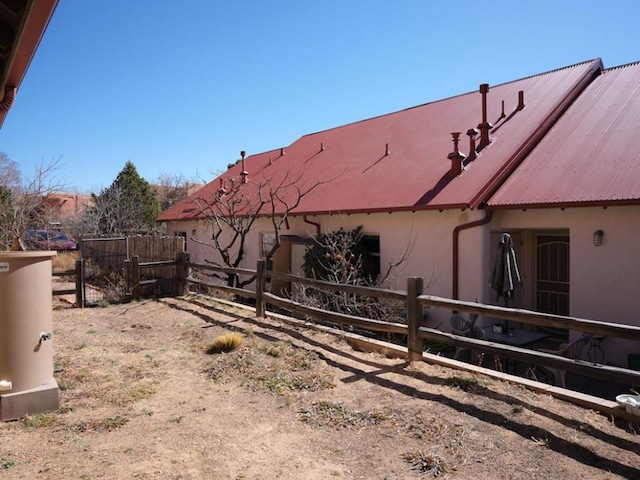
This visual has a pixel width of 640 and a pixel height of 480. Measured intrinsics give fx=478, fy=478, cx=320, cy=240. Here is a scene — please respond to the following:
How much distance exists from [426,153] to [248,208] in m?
6.29

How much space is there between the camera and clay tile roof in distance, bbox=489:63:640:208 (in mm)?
A: 8391

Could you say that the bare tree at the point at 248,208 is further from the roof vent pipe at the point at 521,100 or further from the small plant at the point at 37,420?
the small plant at the point at 37,420

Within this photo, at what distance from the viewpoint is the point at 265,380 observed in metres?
6.21

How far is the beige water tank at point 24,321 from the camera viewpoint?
16.4ft

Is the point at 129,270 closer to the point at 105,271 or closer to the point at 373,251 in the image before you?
the point at 105,271

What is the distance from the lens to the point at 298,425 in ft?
16.0

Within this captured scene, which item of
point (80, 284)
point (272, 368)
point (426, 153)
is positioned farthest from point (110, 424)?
point (426, 153)

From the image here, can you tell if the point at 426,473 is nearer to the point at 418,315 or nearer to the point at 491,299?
the point at 418,315

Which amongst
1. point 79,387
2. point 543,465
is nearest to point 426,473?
point 543,465

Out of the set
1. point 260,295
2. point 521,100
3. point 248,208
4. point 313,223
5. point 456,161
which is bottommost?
point 260,295

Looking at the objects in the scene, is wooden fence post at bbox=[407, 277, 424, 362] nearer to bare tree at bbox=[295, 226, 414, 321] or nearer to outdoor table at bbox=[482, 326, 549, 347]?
outdoor table at bbox=[482, 326, 549, 347]

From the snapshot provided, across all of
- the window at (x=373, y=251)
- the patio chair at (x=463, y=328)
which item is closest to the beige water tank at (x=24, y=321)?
the patio chair at (x=463, y=328)

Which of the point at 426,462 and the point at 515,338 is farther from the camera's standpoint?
the point at 515,338

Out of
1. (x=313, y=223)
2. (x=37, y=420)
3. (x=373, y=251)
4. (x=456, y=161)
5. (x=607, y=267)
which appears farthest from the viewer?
(x=313, y=223)
